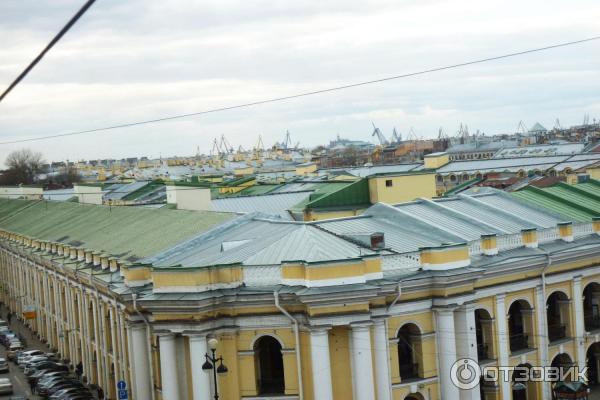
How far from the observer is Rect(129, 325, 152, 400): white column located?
26.6 metres

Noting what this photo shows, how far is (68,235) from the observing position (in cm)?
4512

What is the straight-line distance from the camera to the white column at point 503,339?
2656cm

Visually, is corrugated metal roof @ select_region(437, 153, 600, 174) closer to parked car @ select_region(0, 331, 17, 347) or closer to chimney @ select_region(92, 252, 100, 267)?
parked car @ select_region(0, 331, 17, 347)

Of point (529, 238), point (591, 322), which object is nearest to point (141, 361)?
point (529, 238)

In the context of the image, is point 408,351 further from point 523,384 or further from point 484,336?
point 523,384

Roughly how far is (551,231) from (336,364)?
10.3 metres

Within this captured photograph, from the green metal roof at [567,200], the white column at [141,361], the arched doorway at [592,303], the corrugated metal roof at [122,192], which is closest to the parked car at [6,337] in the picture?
the corrugated metal roof at [122,192]

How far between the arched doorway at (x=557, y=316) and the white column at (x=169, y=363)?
12.5m

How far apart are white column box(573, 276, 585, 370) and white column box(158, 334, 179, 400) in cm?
1358

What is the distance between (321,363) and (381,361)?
1712mm

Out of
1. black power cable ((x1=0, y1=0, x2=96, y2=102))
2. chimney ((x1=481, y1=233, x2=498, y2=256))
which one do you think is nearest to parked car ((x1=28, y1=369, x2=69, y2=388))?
chimney ((x1=481, y1=233, x2=498, y2=256))

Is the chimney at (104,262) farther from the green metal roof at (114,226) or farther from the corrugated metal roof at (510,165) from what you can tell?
the corrugated metal roof at (510,165)

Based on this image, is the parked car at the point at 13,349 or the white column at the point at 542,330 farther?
the parked car at the point at 13,349

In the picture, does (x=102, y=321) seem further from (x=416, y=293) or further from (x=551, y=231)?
(x=551, y=231)
